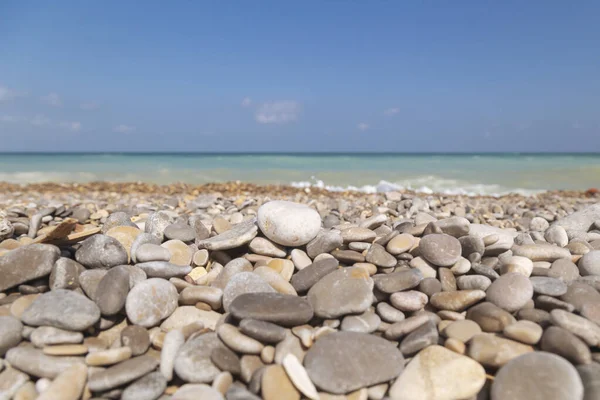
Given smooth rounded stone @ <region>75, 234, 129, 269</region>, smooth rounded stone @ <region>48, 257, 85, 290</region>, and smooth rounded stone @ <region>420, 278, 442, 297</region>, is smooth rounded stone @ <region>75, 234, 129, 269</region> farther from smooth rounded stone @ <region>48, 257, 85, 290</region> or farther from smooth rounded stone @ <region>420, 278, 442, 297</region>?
smooth rounded stone @ <region>420, 278, 442, 297</region>

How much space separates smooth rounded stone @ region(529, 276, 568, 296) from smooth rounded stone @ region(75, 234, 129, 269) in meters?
2.24

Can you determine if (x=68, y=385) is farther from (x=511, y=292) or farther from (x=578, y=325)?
(x=578, y=325)

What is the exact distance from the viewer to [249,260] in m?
2.44

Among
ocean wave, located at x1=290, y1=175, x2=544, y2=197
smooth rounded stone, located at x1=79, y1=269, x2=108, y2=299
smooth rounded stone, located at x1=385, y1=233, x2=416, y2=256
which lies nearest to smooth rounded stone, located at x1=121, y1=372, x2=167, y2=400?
smooth rounded stone, located at x1=79, y1=269, x2=108, y2=299

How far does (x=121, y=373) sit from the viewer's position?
63.9 inches

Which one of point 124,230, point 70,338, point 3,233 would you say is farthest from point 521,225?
point 3,233

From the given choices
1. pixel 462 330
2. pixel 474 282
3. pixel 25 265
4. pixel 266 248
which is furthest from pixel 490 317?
pixel 25 265

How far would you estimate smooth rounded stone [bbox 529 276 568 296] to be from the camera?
6.56 ft

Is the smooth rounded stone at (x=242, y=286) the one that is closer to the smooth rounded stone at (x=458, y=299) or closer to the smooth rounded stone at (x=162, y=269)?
the smooth rounded stone at (x=162, y=269)

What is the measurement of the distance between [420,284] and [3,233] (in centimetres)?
283

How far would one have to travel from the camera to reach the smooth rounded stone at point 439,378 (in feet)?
5.26

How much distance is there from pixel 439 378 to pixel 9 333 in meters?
1.88

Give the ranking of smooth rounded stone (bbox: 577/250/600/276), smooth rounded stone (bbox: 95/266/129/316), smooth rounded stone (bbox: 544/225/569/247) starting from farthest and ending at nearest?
smooth rounded stone (bbox: 544/225/569/247)
smooth rounded stone (bbox: 577/250/600/276)
smooth rounded stone (bbox: 95/266/129/316)

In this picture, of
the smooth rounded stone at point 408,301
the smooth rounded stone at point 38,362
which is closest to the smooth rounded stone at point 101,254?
the smooth rounded stone at point 38,362
